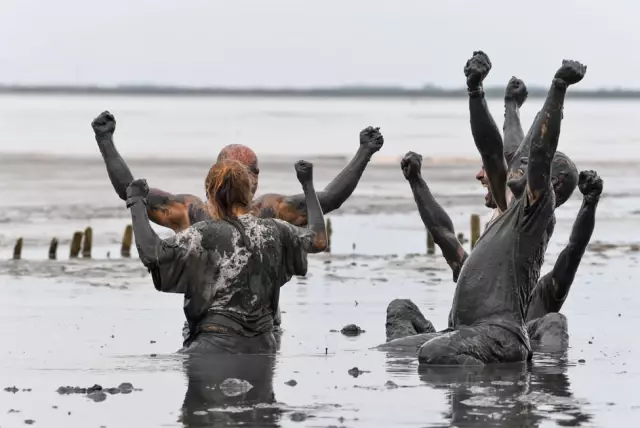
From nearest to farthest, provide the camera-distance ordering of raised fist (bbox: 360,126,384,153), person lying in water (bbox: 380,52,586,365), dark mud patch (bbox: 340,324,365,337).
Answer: person lying in water (bbox: 380,52,586,365)
raised fist (bbox: 360,126,384,153)
dark mud patch (bbox: 340,324,365,337)

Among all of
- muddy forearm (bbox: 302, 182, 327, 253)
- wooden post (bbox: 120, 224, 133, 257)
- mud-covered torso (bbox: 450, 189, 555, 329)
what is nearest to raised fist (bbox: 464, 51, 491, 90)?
mud-covered torso (bbox: 450, 189, 555, 329)

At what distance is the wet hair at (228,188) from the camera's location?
38.8 ft

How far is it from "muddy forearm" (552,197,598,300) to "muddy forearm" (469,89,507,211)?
0.88m

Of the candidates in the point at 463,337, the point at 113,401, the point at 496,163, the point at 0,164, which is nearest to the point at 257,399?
the point at 113,401

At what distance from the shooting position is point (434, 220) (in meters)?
14.0

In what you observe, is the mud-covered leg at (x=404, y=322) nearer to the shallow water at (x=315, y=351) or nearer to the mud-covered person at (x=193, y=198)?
the shallow water at (x=315, y=351)

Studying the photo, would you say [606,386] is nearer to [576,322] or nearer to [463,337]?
[463,337]

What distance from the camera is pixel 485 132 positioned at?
12773 mm

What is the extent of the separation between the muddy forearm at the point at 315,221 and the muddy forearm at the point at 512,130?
76.8 inches

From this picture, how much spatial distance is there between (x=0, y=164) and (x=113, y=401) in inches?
2133

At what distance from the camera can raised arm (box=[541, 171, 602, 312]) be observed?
13180 mm

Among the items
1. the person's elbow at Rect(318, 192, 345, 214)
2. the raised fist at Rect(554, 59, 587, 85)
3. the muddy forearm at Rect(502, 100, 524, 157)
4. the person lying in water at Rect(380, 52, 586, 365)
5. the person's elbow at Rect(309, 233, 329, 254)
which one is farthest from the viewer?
the muddy forearm at Rect(502, 100, 524, 157)

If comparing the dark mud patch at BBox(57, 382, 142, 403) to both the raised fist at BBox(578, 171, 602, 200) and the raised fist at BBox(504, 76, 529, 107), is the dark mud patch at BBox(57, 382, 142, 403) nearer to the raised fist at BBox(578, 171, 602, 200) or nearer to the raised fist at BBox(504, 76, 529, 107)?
the raised fist at BBox(578, 171, 602, 200)

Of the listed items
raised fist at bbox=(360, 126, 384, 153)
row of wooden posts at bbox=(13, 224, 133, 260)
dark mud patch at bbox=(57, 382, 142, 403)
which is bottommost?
dark mud patch at bbox=(57, 382, 142, 403)
